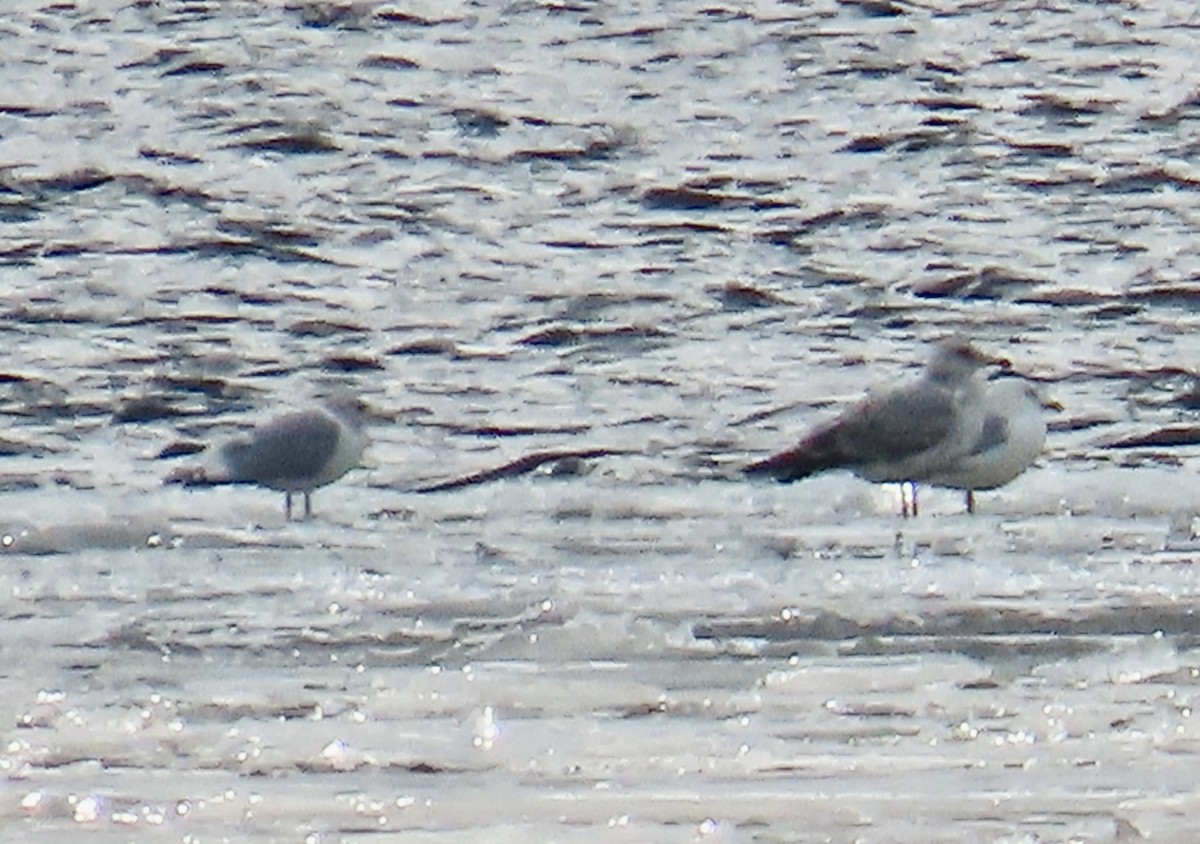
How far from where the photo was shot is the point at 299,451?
25.0 feet

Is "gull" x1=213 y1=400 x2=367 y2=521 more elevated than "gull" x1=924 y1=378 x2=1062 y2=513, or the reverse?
"gull" x1=924 y1=378 x2=1062 y2=513

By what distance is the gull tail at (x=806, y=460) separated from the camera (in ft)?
25.1

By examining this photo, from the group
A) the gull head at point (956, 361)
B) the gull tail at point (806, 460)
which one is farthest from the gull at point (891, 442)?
the gull head at point (956, 361)

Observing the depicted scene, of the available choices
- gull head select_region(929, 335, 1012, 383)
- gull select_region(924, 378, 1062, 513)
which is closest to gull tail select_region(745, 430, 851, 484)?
gull select_region(924, 378, 1062, 513)

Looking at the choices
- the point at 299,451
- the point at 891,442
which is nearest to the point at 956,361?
the point at 891,442

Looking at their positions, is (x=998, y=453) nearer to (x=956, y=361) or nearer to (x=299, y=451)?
(x=956, y=361)

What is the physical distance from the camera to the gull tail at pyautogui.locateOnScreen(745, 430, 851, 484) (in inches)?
302

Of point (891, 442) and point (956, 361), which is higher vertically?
point (891, 442)

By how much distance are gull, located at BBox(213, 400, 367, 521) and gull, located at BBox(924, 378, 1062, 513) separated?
1414mm

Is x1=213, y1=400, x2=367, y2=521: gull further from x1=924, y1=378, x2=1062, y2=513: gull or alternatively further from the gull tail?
x1=924, y1=378, x2=1062, y2=513: gull

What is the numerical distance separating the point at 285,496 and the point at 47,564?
1.68 meters

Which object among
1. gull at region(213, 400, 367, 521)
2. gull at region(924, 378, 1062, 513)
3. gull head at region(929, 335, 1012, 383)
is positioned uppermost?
gull at region(924, 378, 1062, 513)

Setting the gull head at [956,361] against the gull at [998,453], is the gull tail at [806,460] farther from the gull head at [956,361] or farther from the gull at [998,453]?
the gull head at [956,361]

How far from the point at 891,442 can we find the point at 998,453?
1.03ft
